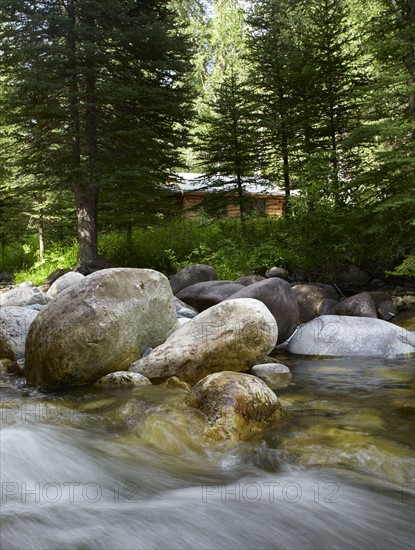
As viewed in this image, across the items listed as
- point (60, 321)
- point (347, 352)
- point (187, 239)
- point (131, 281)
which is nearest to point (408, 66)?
point (347, 352)

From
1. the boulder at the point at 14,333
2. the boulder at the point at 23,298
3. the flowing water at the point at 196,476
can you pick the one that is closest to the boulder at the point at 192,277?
the boulder at the point at 23,298

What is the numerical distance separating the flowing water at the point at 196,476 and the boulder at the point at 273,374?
59 cm

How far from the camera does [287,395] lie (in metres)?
5.49

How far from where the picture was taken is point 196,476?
3676 mm

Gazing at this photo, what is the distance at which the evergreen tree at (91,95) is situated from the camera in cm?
1285

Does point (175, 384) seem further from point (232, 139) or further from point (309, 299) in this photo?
point (232, 139)

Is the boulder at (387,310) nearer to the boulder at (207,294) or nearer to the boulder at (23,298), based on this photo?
the boulder at (207,294)

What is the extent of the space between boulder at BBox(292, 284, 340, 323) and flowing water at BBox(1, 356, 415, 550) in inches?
176

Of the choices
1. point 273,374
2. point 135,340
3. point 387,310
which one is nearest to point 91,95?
point 387,310

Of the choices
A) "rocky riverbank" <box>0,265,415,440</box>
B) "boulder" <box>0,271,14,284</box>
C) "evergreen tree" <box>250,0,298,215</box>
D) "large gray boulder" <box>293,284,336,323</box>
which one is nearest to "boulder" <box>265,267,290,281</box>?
"large gray boulder" <box>293,284,336,323</box>

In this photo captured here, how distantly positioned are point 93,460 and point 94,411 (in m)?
1.21

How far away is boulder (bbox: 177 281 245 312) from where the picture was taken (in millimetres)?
9102

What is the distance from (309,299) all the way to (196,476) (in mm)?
6846

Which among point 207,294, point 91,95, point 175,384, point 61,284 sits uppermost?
point 91,95
